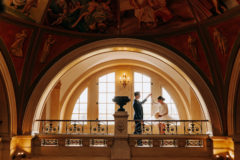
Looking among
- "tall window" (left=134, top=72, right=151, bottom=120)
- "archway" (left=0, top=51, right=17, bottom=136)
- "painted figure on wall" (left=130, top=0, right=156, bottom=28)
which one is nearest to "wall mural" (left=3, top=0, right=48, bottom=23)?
"archway" (left=0, top=51, right=17, bottom=136)

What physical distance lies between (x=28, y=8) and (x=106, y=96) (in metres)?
6.60

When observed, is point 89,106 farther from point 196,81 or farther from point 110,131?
point 196,81

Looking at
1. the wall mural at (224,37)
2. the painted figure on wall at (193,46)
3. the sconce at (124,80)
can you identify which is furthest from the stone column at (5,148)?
the wall mural at (224,37)

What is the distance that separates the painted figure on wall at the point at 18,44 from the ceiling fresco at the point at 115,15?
2.10 feet

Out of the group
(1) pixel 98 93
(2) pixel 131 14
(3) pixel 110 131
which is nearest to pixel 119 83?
(1) pixel 98 93

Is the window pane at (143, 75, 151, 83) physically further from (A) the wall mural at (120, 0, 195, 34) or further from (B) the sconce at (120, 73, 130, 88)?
(A) the wall mural at (120, 0, 195, 34)

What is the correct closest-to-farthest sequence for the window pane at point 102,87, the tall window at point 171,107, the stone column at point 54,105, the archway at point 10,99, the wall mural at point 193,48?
the archway at point 10,99, the wall mural at point 193,48, the stone column at point 54,105, the tall window at point 171,107, the window pane at point 102,87

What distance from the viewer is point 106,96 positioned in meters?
15.1

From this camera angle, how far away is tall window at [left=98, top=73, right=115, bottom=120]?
49.0ft

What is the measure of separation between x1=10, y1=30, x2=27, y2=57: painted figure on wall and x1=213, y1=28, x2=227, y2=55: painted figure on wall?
7.01 metres

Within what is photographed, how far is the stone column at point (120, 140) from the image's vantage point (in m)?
10.0

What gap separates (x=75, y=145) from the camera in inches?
415

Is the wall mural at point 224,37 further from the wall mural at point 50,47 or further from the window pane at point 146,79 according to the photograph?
the window pane at point 146,79

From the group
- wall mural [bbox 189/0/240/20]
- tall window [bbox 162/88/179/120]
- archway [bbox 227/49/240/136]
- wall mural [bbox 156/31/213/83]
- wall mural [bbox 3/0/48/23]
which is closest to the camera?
wall mural [bbox 189/0/240/20]
